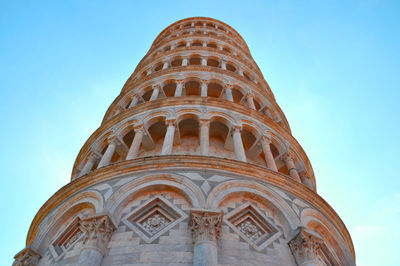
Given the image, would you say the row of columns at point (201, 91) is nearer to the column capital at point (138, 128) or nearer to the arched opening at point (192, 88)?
the arched opening at point (192, 88)

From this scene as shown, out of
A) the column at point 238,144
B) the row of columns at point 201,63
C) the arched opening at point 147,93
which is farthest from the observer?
the row of columns at point 201,63

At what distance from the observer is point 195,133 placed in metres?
16.2

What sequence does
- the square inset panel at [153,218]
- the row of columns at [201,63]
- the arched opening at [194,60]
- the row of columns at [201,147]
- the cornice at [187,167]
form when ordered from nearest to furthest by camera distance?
the square inset panel at [153,218]
the cornice at [187,167]
the row of columns at [201,147]
the row of columns at [201,63]
the arched opening at [194,60]

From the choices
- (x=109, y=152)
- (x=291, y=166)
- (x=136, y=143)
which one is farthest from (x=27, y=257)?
(x=291, y=166)

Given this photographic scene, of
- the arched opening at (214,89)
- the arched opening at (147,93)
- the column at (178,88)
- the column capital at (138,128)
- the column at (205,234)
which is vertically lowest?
the column at (205,234)

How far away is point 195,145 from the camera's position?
609 inches

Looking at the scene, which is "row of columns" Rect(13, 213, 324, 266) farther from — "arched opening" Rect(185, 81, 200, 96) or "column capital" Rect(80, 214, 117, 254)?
"arched opening" Rect(185, 81, 200, 96)

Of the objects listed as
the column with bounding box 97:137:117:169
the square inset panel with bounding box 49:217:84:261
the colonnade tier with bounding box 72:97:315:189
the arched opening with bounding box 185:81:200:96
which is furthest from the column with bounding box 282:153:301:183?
the square inset panel with bounding box 49:217:84:261

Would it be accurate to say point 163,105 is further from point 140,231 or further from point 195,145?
point 140,231

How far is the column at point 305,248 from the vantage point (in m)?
9.26

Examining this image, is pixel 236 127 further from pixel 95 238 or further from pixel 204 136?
pixel 95 238

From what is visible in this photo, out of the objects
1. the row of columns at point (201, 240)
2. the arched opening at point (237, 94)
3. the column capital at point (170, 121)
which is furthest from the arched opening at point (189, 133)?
the row of columns at point (201, 240)

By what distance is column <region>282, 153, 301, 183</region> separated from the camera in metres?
14.7

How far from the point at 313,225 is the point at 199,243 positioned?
441cm
